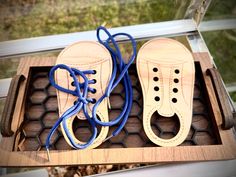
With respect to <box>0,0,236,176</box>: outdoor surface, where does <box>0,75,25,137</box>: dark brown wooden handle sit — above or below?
below

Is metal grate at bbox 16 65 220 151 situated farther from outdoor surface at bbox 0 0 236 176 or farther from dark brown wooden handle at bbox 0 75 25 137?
outdoor surface at bbox 0 0 236 176

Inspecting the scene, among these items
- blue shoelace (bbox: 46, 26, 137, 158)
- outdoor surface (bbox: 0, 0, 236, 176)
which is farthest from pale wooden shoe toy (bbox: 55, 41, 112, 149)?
outdoor surface (bbox: 0, 0, 236, 176)

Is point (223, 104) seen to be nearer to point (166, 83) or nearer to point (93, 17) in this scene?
point (166, 83)

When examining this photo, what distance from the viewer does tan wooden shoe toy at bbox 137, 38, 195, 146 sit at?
0.52m

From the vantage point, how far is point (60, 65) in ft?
1.75

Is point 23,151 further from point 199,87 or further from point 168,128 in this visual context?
point 199,87

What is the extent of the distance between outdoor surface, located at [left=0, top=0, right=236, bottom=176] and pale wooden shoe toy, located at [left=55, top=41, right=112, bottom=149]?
17 cm

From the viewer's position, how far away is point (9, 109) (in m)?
0.51

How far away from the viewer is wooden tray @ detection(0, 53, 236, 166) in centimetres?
48

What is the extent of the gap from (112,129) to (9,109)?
0.21 meters

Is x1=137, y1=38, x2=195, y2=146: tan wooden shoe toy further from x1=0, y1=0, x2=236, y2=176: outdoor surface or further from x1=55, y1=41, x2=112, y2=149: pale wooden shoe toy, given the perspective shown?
x1=0, y1=0, x2=236, y2=176: outdoor surface

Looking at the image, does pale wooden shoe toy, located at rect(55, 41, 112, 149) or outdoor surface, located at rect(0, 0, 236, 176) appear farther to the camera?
outdoor surface, located at rect(0, 0, 236, 176)

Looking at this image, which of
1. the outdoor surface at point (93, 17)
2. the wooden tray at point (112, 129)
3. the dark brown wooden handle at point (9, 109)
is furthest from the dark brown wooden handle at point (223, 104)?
the dark brown wooden handle at point (9, 109)

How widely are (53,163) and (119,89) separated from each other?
0.69ft
